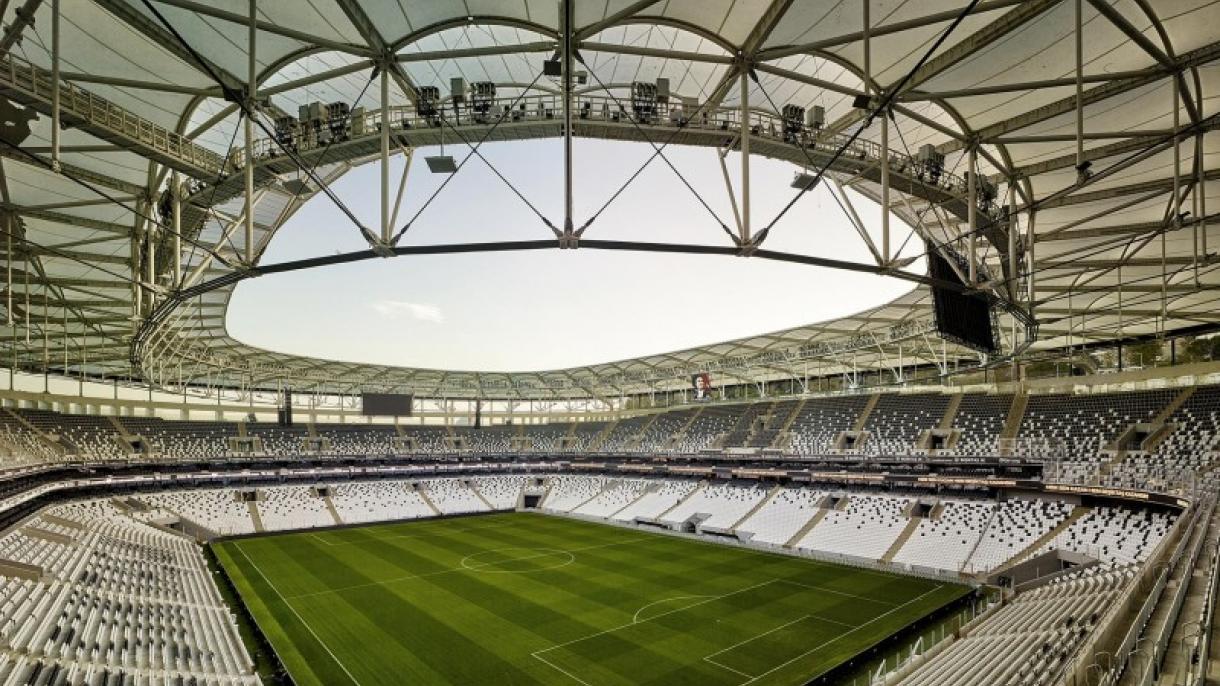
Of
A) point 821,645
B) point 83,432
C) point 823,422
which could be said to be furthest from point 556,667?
point 83,432

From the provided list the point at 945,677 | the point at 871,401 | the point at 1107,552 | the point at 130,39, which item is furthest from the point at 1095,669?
the point at 871,401

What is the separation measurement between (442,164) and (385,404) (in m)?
55.2

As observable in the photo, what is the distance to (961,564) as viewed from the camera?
1209 inches

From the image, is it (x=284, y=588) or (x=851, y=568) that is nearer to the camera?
(x=284, y=588)

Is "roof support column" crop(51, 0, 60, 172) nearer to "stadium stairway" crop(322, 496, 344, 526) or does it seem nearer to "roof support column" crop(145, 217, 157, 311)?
"roof support column" crop(145, 217, 157, 311)

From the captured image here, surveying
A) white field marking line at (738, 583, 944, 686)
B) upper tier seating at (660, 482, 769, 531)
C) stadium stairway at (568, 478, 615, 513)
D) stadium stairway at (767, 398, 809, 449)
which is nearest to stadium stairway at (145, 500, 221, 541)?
stadium stairway at (568, 478, 615, 513)

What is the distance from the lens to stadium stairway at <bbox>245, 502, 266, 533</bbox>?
45.9 meters

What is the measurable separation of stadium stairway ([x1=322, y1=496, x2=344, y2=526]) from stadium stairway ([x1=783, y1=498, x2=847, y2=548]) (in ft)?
105

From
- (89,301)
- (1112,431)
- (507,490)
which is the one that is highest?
(89,301)

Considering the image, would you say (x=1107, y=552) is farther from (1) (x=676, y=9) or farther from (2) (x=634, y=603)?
(1) (x=676, y=9)

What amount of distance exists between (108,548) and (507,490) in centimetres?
3897

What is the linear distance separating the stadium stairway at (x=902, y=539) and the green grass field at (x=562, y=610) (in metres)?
2.25

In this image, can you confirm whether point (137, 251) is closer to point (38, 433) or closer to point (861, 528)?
point (38, 433)

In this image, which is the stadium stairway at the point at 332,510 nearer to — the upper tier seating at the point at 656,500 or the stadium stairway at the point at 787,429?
the upper tier seating at the point at 656,500
